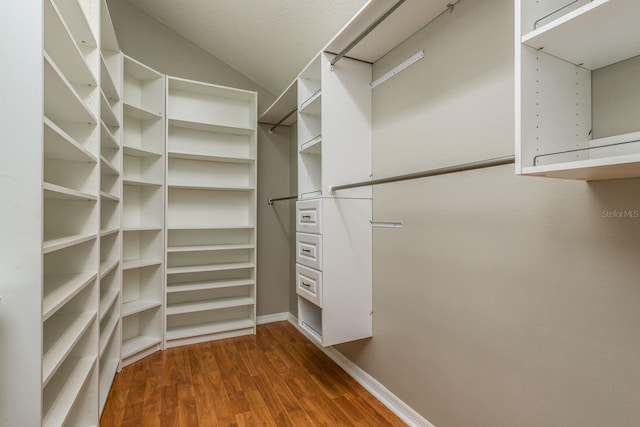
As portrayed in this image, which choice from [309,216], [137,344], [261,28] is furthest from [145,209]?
[261,28]

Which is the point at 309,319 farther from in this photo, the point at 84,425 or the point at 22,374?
the point at 22,374

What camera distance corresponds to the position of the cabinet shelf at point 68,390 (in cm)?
118

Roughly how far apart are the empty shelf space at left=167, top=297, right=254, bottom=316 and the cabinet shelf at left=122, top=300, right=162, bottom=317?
16 cm

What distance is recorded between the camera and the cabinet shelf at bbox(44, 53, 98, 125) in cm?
109

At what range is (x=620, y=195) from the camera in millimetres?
919

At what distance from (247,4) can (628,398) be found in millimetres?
2847

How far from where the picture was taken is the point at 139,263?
Answer: 2535 mm

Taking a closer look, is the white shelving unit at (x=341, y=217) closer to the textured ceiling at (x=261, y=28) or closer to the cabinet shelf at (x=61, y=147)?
the textured ceiling at (x=261, y=28)

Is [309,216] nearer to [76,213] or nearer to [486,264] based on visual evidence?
[486,264]

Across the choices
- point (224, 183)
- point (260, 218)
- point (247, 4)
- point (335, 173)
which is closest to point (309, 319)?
point (335, 173)

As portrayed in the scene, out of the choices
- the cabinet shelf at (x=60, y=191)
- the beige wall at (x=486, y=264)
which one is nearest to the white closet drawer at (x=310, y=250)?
the beige wall at (x=486, y=264)

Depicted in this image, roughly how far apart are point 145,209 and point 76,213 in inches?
46.0

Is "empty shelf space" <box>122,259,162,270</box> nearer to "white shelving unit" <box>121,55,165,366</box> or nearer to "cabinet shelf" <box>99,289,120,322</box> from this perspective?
"white shelving unit" <box>121,55,165,366</box>

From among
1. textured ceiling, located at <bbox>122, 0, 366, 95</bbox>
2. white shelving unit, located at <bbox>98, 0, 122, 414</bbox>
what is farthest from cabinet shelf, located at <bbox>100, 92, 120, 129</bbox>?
textured ceiling, located at <bbox>122, 0, 366, 95</bbox>
